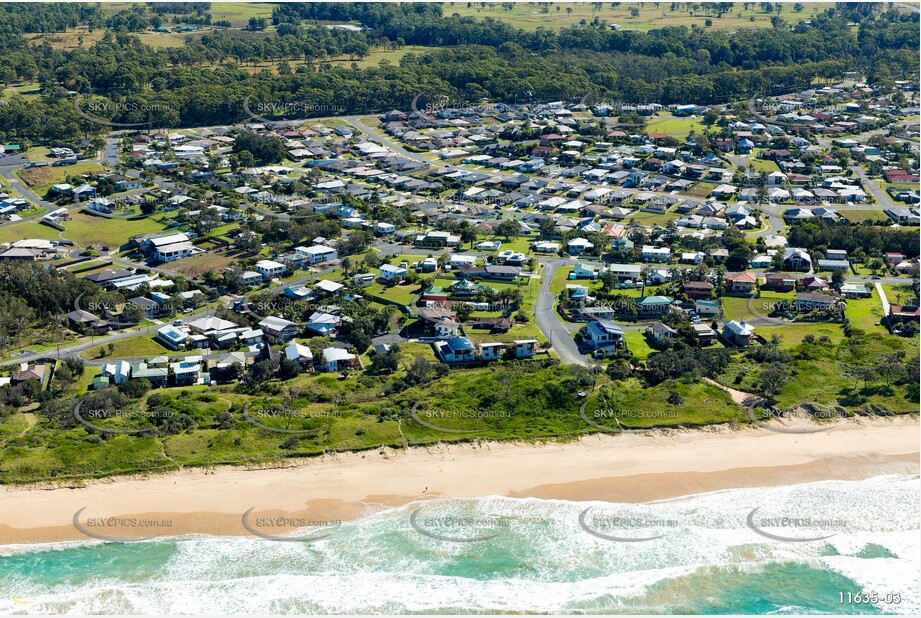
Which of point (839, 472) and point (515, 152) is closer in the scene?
point (839, 472)

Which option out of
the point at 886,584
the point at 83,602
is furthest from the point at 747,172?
the point at 83,602

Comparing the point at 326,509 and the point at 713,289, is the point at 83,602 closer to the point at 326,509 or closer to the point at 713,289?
the point at 326,509

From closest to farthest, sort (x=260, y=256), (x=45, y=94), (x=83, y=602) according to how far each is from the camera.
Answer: (x=83, y=602), (x=260, y=256), (x=45, y=94)

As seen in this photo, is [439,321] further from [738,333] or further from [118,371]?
[118,371]

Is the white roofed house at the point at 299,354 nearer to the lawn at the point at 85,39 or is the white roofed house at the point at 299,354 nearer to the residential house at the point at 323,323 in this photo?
the residential house at the point at 323,323

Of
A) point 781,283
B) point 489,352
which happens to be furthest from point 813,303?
point 489,352

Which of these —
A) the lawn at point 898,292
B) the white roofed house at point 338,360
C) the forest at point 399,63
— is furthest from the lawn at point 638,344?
the forest at point 399,63

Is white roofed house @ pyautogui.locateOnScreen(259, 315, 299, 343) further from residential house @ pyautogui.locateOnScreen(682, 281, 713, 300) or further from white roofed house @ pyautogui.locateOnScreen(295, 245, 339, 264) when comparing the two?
residential house @ pyautogui.locateOnScreen(682, 281, 713, 300)
